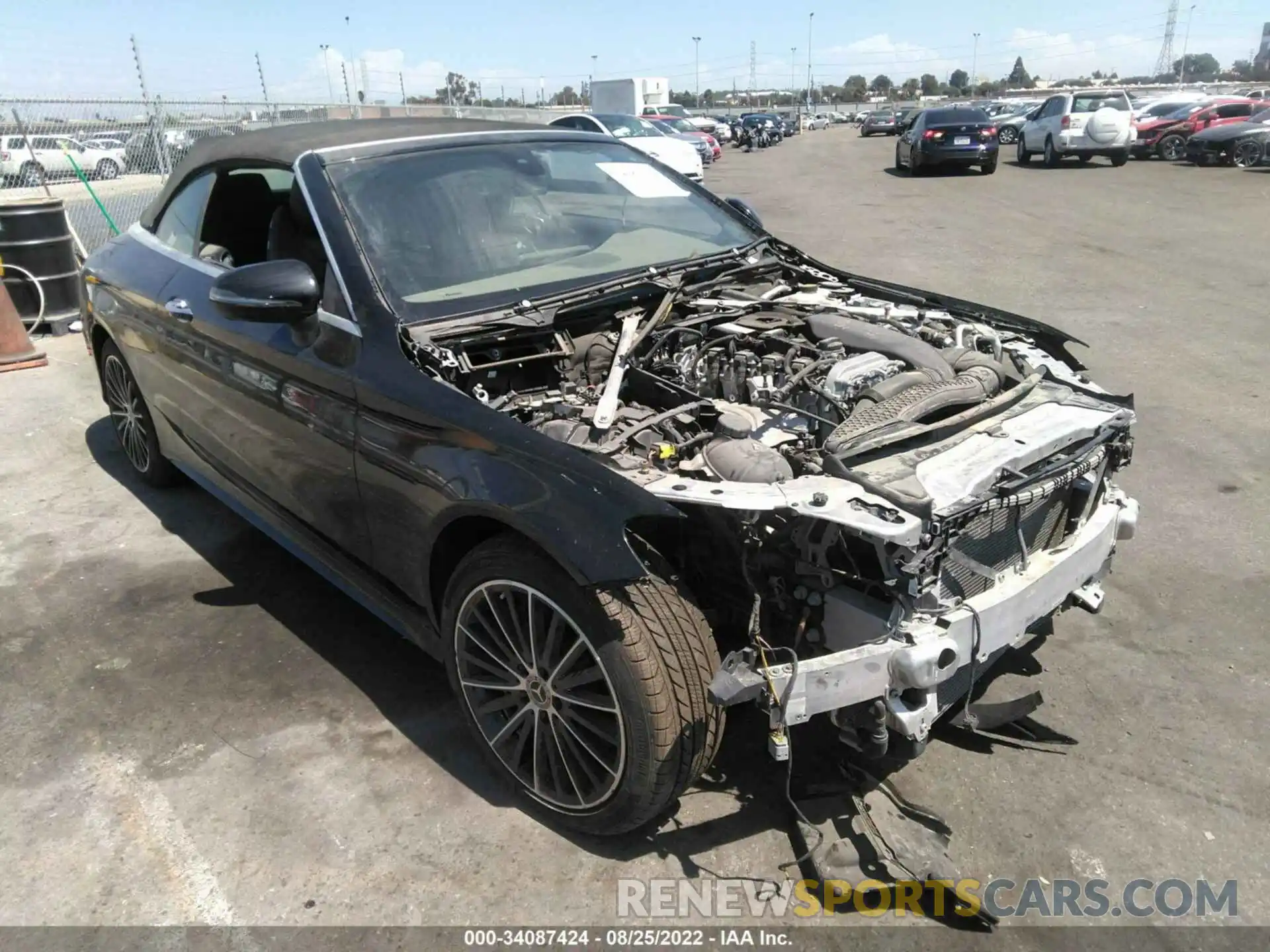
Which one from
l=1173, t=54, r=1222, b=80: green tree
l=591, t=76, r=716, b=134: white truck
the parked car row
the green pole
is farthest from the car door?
l=1173, t=54, r=1222, b=80: green tree

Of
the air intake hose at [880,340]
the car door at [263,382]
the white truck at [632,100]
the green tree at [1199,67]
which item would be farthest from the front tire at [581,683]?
the green tree at [1199,67]

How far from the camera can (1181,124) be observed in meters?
22.0

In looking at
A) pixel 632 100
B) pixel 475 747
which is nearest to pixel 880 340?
pixel 475 747

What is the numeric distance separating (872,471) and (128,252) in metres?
3.99

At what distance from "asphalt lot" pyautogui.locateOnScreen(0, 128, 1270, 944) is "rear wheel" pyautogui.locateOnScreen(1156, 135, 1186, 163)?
20.5 m

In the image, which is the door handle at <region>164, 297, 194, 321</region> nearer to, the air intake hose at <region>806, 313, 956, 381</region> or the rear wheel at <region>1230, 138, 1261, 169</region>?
the air intake hose at <region>806, 313, 956, 381</region>

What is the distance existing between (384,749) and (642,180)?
2.65 metres

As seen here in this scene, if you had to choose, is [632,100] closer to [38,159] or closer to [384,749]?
[38,159]

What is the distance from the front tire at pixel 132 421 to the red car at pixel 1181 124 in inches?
952

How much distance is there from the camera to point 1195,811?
261 cm

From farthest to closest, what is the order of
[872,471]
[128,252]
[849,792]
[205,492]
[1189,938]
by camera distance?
[205,492] < [128,252] < [849,792] < [872,471] < [1189,938]

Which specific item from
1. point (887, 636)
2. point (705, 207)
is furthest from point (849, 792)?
point (705, 207)

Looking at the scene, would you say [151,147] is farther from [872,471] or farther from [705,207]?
[872,471]

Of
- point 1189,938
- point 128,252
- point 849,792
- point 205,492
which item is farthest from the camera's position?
point 205,492
